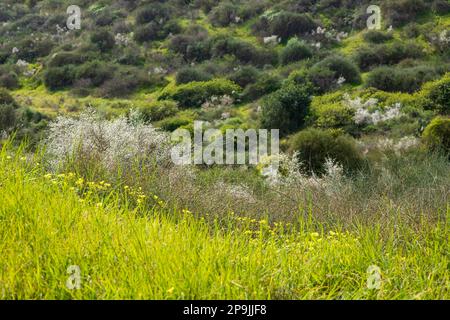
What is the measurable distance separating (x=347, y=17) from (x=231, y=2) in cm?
880

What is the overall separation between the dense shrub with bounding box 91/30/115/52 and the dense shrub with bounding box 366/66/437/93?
16.9 m

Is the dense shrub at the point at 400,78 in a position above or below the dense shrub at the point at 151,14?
below

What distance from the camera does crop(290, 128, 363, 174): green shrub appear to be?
13.6m

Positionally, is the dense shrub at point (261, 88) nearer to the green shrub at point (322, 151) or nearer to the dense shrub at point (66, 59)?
the green shrub at point (322, 151)

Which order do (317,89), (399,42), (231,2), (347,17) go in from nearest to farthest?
1. (317,89)
2. (399,42)
3. (347,17)
4. (231,2)

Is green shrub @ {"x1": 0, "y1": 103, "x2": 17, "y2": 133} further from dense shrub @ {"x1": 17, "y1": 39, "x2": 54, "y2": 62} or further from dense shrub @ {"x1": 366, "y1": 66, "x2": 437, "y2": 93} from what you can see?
dense shrub @ {"x1": 366, "y1": 66, "x2": 437, "y2": 93}

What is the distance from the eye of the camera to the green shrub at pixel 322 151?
13.6m

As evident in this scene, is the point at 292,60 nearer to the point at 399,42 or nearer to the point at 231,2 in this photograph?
the point at 399,42

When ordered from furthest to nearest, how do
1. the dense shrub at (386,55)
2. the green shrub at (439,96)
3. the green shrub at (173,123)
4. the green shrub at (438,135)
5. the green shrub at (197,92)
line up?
1. the dense shrub at (386,55)
2. the green shrub at (197,92)
3. the green shrub at (173,123)
4. the green shrub at (439,96)
5. the green shrub at (438,135)

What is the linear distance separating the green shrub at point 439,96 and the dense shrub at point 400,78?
172 centimetres

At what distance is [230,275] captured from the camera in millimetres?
2447

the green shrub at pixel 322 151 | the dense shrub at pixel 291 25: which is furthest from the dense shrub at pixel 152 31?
the green shrub at pixel 322 151

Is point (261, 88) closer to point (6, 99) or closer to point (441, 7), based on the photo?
point (6, 99)

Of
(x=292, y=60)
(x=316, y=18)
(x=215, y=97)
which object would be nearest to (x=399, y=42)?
(x=292, y=60)
